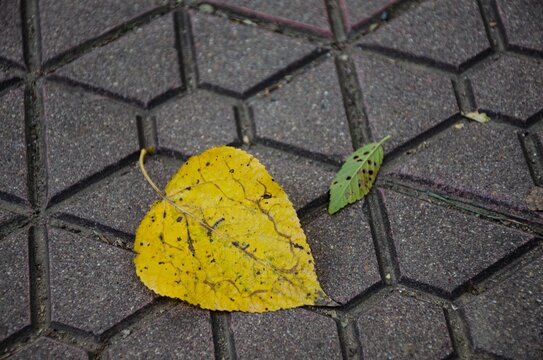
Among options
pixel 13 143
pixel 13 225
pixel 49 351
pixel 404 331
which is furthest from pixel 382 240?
pixel 13 143

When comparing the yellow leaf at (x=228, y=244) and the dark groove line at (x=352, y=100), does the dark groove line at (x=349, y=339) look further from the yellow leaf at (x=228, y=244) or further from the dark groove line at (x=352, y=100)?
the dark groove line at (x=352, y=100)

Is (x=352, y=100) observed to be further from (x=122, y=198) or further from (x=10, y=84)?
Answer: (x=10, y=84)

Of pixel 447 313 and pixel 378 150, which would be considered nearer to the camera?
pixel 447 313

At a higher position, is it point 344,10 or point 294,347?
point 344,10

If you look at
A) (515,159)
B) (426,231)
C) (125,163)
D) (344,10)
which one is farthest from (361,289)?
(344,10)

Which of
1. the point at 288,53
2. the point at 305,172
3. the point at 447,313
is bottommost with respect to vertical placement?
the point at 447,313

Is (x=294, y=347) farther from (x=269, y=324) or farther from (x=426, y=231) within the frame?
(x=426, y=231)
